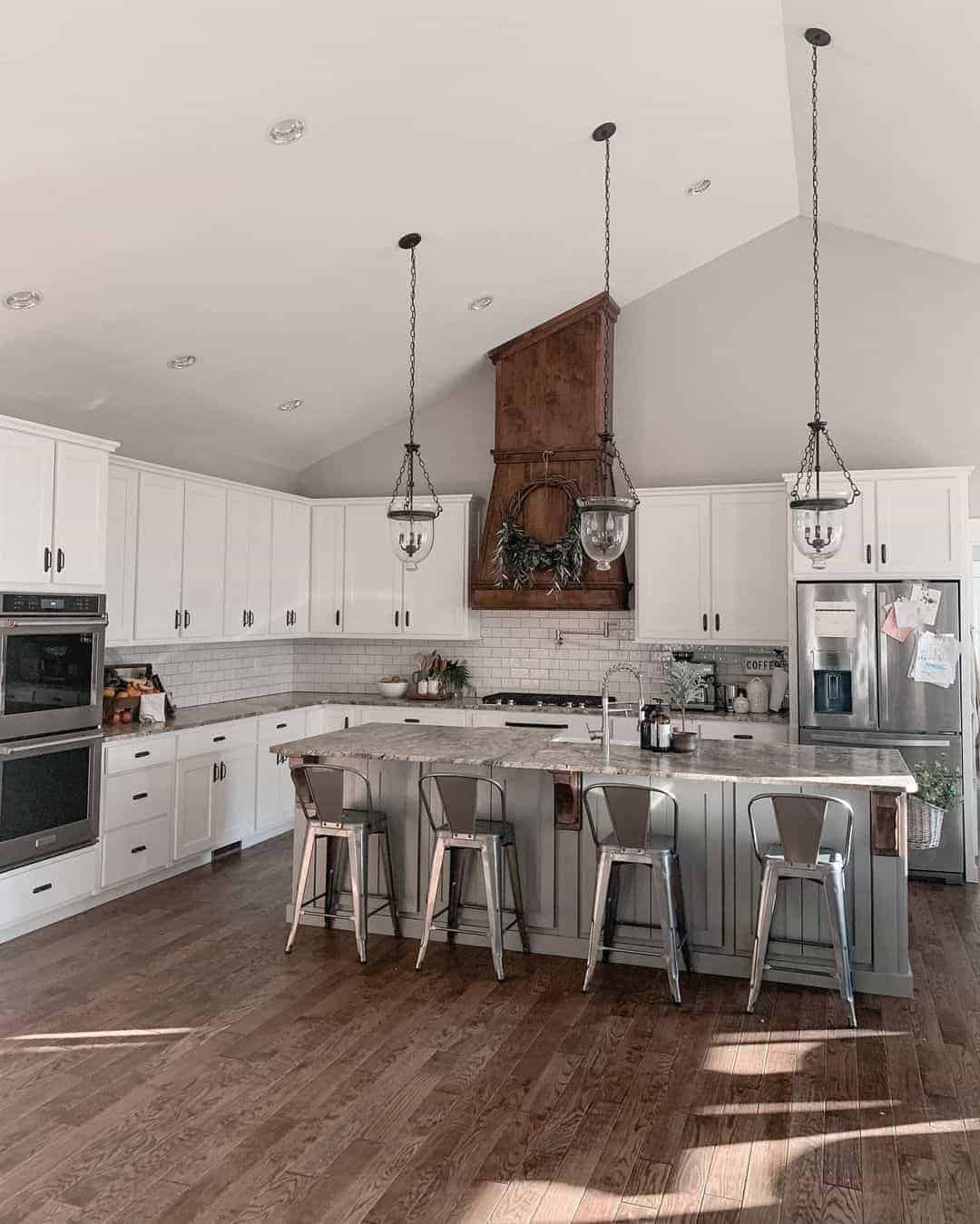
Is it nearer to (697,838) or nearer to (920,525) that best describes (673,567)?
(920,525)

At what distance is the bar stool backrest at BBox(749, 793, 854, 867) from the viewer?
3824mm

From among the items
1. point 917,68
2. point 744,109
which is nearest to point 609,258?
point 744,109

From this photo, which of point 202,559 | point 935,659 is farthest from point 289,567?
point 935,659

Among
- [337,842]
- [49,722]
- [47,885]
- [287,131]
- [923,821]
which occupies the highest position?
[287,131]

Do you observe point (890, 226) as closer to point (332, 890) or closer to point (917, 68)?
point (917, 68)

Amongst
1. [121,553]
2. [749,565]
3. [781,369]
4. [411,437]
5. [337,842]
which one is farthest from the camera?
[781,369]

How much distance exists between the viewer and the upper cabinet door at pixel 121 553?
18.5ft

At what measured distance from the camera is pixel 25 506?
461 centimetres

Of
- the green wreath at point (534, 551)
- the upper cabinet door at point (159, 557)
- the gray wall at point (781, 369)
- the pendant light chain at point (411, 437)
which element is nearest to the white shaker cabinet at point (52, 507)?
the upper cabinet door at point (159, 557)

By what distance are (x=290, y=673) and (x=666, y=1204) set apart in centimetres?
603

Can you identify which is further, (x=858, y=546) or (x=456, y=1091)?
(x=858, y=546)

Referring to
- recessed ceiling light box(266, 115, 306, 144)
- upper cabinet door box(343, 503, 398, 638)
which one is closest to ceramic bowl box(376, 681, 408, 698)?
upper cabinet door box(343, 503, 398, 638)

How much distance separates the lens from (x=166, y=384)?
5.82 m

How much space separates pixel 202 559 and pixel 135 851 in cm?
199
